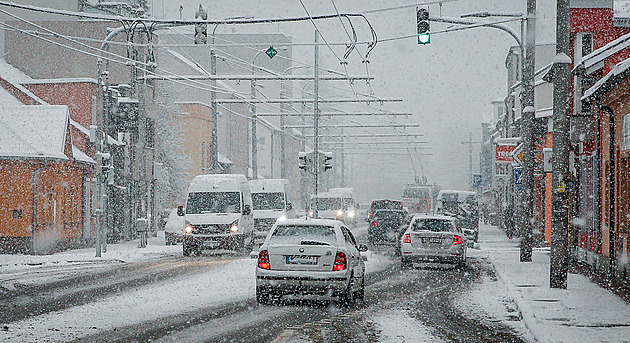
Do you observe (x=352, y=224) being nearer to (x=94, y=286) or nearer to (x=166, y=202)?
(x=166, y=202)

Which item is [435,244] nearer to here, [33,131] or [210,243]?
[210,243]

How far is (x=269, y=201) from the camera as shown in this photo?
40219 millimetres

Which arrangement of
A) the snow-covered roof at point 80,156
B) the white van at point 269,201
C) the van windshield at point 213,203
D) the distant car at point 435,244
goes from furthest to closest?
the white van at point 269,201
the snow-covered roof at point 80,156
the van windshield at point 213,203
the distant car at point 435,244

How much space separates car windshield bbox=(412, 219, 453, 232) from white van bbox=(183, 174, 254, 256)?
7565 millimetres

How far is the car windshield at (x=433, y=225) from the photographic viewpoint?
2534cm

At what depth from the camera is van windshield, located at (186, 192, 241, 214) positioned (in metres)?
31.6

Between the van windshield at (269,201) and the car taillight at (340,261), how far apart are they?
24718mm

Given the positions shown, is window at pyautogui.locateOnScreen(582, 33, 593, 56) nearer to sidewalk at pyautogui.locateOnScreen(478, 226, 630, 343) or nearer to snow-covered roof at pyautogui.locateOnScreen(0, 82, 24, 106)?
sidewalk at pyautogui.locateOnScreen(478, 226, 630, 343)

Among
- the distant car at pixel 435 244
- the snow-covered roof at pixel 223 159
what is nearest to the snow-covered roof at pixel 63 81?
the distant car at pixel 435 244

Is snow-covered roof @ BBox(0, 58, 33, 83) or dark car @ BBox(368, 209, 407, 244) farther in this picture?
Answer: snow-covered roof @ BBox(0, 58, 33, 83)

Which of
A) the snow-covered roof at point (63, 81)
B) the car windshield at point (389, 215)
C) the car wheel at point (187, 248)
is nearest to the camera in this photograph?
the car wheel at point (187, 248)

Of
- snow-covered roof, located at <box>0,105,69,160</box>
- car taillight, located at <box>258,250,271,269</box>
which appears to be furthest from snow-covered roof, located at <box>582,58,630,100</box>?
snow-covered roof, located at <box>0,105,69,160</box>

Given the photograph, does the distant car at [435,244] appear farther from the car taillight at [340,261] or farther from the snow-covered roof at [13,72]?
the snow-covered roof at [13,72]

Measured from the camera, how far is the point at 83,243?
3878 cm
